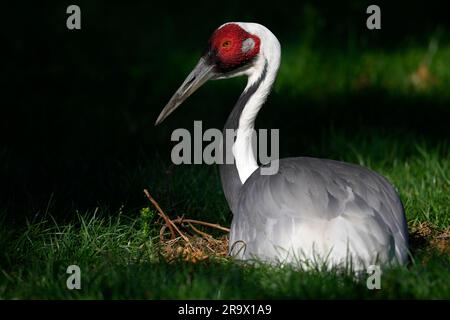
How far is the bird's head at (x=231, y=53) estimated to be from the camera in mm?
5238

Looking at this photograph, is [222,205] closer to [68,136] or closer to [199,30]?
[68,136]

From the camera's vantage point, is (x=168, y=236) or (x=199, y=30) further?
(x=199, y=30)

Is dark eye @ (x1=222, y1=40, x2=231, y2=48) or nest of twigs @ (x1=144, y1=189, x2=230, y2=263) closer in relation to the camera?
nest of twigs @ (x1=144, y1=189, x2=230, y2=263)

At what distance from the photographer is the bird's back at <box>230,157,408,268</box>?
4254 millimetres

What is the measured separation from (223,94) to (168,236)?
3100 millimetres

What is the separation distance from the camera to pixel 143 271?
171 inches

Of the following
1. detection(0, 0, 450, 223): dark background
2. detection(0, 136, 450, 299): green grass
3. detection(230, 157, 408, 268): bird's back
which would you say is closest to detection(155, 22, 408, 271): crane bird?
detection(230, 157, 408, 268): bird's back

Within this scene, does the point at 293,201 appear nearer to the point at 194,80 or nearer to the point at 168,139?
the point at 194,80

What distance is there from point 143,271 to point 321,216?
870 millimetres

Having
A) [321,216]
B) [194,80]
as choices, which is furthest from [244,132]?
[321,216]

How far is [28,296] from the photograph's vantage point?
4141 mm

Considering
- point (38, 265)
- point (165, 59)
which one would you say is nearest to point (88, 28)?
point (165, 59)

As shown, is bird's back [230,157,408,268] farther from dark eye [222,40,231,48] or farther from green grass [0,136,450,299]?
dark eye [222,40,231,48]

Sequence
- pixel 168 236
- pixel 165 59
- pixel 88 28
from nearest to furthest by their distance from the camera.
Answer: pixel 168 236 → pixel 165 59 → pixel 88 28
